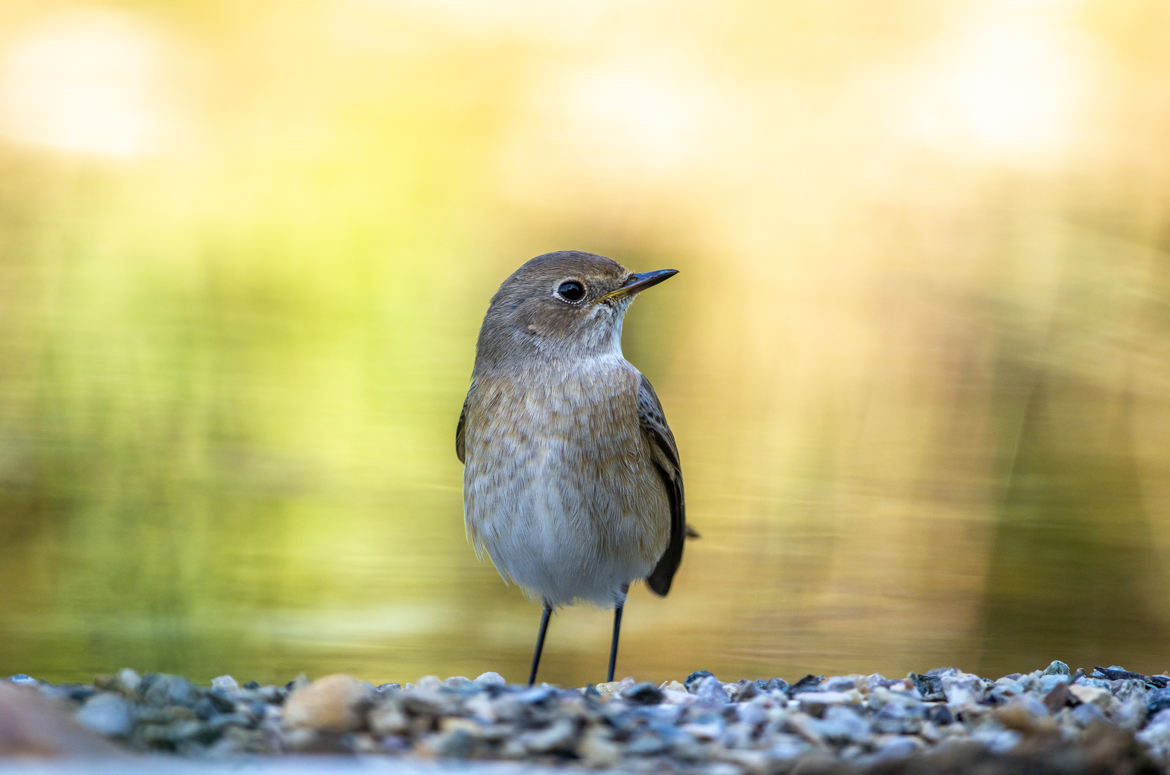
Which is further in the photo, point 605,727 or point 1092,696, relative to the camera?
point 1092,696

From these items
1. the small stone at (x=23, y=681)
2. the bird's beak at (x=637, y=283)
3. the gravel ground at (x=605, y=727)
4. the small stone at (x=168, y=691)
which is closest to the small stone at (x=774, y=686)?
the gravel ground at (x=605, y=727)

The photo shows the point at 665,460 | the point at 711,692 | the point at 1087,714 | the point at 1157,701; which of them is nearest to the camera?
the point at 1087,714

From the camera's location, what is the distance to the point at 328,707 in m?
2.21

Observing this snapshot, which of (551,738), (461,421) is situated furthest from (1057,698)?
(461,421)

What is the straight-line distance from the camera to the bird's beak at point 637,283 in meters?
3.80

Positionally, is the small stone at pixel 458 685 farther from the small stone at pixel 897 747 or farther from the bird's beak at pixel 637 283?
the bird's beak at pixel 637 283

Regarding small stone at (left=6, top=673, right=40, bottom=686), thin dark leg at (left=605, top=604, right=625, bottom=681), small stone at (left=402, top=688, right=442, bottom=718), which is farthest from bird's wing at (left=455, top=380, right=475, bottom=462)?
small stone at (left=402, top=688, right=442, bottom=718)

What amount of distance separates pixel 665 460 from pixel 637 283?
58 cm

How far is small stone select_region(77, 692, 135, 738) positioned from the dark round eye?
1991mm

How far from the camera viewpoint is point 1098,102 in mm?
5387

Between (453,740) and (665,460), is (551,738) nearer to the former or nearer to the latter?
(453,740)

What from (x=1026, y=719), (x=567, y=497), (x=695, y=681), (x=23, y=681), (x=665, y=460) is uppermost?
(x=665, y=460)

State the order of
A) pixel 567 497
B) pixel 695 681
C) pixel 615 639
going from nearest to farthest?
1. pixel 695 681
2. pixel 567 497
3. pixel 615 639

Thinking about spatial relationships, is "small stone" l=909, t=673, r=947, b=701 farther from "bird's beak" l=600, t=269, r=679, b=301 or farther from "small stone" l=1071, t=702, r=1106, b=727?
"bird's beak" l=600, t=269, r=679, b=301
